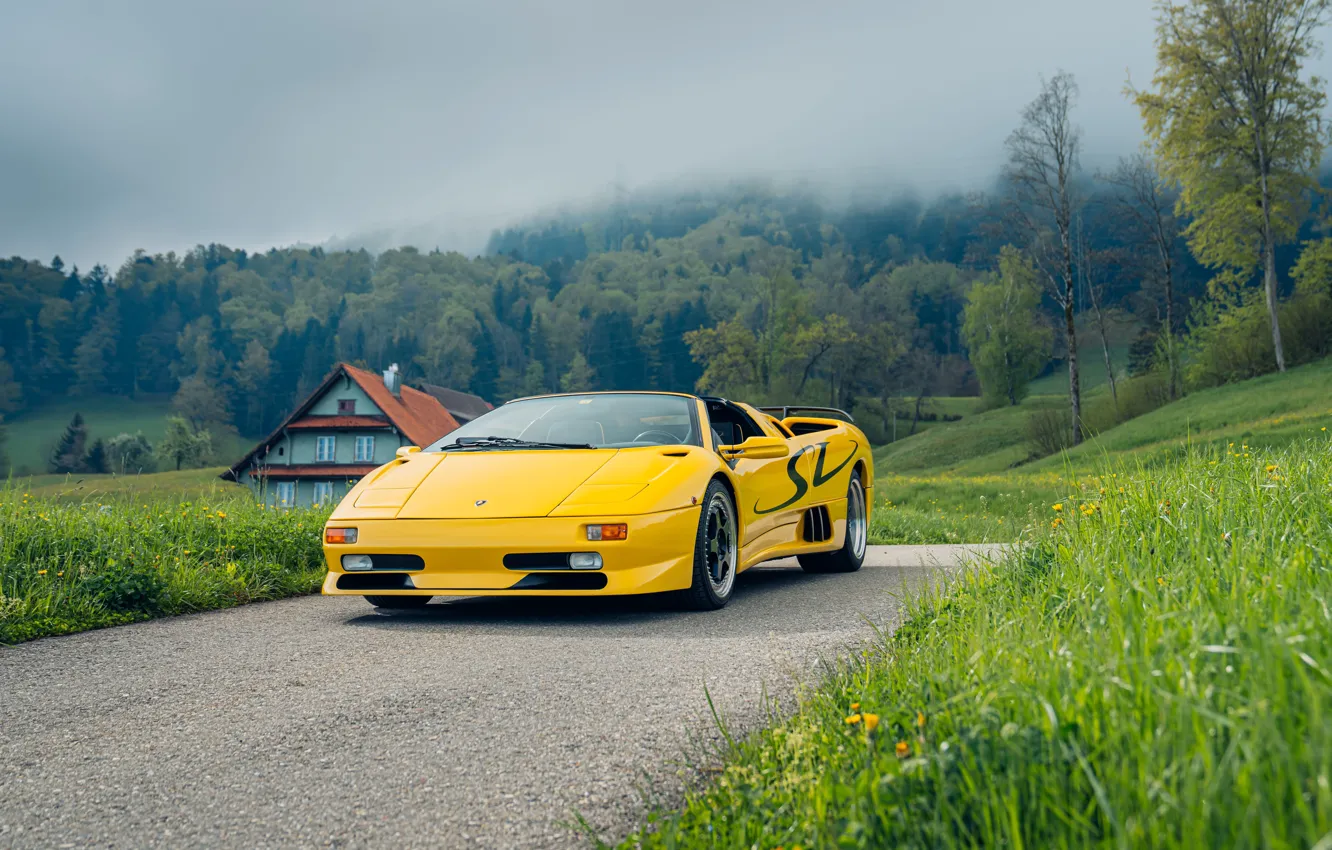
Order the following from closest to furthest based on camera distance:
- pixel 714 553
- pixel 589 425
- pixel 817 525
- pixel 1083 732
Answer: pixel 1083 732, pixel 714 553, pixel 589 425, pixel 817 525

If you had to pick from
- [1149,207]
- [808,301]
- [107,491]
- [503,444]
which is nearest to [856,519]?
[503,444]

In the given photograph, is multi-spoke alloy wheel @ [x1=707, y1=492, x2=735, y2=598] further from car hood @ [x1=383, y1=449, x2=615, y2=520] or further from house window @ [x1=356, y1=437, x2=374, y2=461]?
house window @ [x1=356, y1=437, x2=374, y2=461]

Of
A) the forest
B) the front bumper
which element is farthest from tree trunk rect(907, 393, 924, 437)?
the front bumper

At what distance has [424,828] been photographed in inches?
93.4

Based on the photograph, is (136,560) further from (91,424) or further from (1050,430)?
(91,424)

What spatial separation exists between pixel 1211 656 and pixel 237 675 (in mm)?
3473

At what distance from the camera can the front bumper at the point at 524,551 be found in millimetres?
5121

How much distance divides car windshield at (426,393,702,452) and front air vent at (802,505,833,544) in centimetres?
147

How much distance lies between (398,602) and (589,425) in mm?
1555

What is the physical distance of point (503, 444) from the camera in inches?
245

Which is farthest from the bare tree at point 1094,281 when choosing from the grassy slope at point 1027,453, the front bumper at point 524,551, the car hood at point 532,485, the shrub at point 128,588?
the shrub at point 128,588

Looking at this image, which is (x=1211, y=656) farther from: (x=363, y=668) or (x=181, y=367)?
(x=181, y=367)

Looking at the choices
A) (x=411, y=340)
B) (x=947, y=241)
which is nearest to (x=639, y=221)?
(x=947, y=241)

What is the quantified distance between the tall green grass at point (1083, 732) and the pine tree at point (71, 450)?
292 feet
